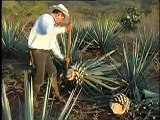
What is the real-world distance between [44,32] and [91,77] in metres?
1.31

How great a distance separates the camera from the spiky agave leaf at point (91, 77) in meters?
7.52

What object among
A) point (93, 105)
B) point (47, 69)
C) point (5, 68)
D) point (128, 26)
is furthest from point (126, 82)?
point (128, 26)

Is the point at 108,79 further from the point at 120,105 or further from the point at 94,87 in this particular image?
the point at 120,105

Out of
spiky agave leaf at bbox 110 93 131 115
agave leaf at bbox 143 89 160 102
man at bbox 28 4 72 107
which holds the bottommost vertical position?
spiky agave leaf at bbox 110 93 131 115

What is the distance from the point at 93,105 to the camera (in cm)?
714

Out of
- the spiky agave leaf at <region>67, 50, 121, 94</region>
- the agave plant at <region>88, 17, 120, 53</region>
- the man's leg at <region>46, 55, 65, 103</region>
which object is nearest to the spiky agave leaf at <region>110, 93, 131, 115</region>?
the spiky agave leaf at <region>67, 50, 121, 94</region>

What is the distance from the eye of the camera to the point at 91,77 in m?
7.66

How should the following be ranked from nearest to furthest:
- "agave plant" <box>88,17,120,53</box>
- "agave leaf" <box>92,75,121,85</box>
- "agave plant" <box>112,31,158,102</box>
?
"agave plant" <box>112,31,158,102</box>
"agave leaf" <box>92,75,121,85</box>
"agave plant" <box>88,17,120,53</box>

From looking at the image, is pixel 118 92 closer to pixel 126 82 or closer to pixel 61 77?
pixel 126 82

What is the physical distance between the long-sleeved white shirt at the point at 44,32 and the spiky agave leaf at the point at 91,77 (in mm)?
736

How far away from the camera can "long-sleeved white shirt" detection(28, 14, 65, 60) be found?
6.67m

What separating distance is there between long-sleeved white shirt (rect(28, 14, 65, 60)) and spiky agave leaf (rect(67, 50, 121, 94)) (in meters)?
0.74

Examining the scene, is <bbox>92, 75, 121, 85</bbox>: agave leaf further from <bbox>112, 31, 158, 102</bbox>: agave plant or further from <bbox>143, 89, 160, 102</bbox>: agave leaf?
<bbox>143, 89, 160, 102</bbox>: agave leaf

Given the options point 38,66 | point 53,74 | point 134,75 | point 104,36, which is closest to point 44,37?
point 38,66
